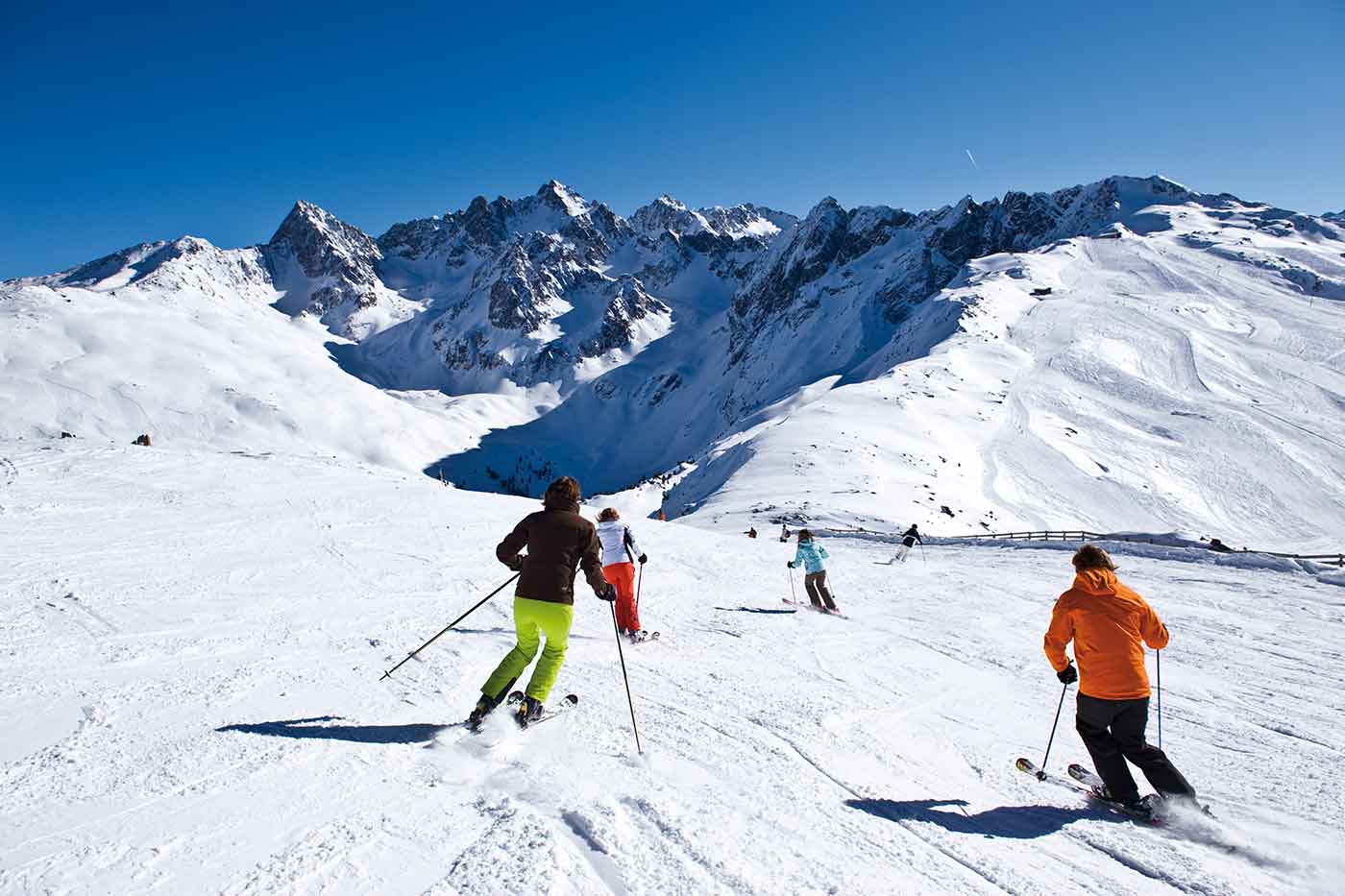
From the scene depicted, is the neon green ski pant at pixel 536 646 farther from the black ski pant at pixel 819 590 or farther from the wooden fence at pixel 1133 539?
the wooden fence at pixel 1133 539

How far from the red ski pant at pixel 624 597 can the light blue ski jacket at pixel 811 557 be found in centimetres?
448

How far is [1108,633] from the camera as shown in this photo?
502 centimetres

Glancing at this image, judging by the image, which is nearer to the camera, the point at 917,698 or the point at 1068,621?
the point at 1068,621

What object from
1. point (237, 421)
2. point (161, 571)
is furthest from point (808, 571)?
point (237, 421)

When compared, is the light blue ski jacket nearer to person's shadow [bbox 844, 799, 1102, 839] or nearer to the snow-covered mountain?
person's shadow [bbox 844, 799, 1102, 839]

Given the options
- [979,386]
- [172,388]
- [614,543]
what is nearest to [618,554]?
[614,543]

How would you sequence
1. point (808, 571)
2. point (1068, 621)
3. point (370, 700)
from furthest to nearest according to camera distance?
point (808, 571) < point (370, 700) < point (1068, 621)

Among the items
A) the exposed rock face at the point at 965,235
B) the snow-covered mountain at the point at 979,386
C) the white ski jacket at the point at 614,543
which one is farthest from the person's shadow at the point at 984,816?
the exposed rock face at the point at 965,235

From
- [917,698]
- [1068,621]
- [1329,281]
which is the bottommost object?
Answer: [917,698]

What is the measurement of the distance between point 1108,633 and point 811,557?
8008 mm

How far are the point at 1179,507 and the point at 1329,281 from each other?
77.0 metres

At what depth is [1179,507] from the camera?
43.2 meters

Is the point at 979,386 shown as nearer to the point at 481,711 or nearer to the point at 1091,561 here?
the point at 1091,561

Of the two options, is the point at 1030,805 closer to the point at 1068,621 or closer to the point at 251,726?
the point at 1068,621
